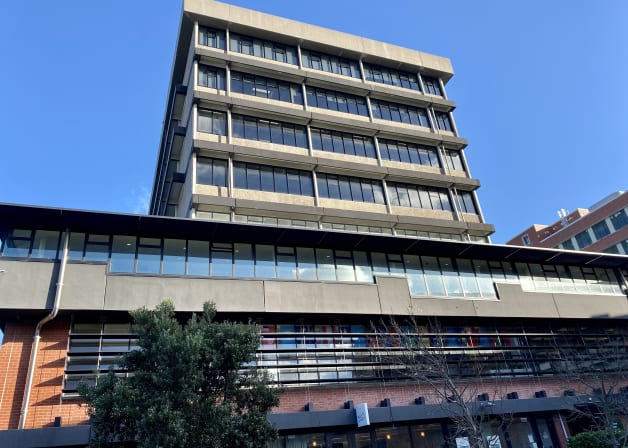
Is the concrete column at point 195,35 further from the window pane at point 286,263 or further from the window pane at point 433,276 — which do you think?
the window pane at point 433,276

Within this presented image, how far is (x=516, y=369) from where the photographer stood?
23562 millimetres

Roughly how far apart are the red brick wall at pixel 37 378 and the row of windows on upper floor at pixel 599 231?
5369 centimetres

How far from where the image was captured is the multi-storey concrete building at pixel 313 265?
17891mm

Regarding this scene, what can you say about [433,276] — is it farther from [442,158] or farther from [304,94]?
[304,94]

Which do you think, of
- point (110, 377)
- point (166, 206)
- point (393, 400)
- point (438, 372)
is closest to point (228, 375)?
point (110, 377)

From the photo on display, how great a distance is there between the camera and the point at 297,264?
870 inches

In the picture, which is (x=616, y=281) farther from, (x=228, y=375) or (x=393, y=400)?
(x=228, y=375)

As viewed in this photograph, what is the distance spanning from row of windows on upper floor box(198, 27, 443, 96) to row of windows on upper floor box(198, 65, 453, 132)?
200 cm

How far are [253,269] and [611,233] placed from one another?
1846 inches

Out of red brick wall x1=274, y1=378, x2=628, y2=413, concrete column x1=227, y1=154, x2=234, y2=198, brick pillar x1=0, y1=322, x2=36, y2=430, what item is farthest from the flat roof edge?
red brick wall x1=274, y1=378, x2=628, y2=413

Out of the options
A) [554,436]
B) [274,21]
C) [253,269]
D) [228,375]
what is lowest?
[554,436]

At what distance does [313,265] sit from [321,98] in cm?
1675

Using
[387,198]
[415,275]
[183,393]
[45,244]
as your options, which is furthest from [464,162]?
[183,393]

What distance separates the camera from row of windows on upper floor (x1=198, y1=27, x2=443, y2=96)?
34.2 m
